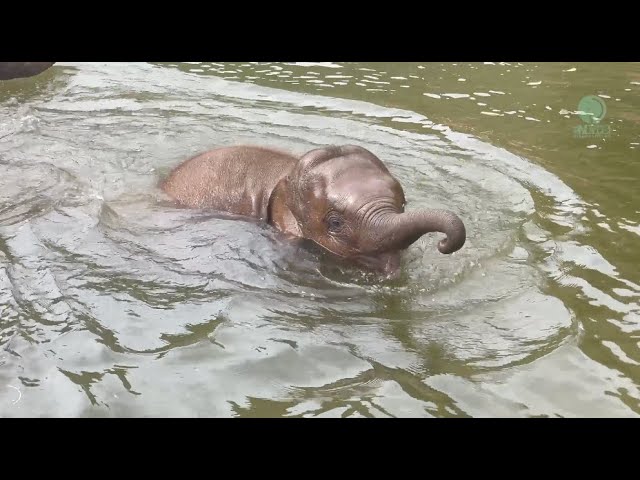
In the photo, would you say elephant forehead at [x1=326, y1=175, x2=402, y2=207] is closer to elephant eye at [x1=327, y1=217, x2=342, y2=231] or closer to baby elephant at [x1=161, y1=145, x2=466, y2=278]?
baby elephant at [x1=161, y1=145, x2=466, y2=278]

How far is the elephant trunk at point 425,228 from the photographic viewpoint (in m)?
5.61

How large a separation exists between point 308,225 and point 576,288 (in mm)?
2403

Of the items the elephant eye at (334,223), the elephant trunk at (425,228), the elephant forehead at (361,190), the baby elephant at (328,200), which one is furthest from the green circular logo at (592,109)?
the elephant trunk at (425,228)

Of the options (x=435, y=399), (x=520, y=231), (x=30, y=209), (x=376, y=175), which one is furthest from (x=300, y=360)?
(x=30, y=209)

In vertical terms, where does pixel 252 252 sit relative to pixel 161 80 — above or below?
below

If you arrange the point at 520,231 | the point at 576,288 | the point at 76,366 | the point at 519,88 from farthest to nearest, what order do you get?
1. the point at 519,88
2. the point at 520,231
3. the point at 576,288
4. the point at 76,366

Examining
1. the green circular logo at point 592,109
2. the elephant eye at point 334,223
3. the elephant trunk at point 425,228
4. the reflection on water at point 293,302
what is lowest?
the reflection on water at point 293,302

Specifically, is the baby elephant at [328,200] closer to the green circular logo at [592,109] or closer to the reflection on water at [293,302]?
the reflection on water at [293,302]

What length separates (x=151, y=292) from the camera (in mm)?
6480

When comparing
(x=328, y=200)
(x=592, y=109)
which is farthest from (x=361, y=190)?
(x=592, y=109)

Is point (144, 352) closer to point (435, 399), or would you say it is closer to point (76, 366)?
point (76, 366)

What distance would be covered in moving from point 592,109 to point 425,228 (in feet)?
23.4

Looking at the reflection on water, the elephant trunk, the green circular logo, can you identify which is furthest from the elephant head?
the green circular logo

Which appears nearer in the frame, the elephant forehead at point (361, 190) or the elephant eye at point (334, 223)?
the elephant forehead at point (361, 190)
